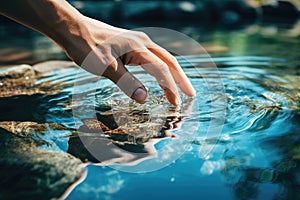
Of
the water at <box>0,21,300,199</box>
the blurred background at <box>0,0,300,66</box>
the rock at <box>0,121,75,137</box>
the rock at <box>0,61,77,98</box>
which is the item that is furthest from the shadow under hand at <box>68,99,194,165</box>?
the blurred background at <box>0,0,300,66</box>

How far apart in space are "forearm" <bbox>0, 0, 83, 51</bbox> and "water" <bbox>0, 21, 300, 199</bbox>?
51cm

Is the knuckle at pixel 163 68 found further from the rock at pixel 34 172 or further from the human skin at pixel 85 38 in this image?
the rock at pixel 34 172

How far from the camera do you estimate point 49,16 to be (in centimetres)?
153

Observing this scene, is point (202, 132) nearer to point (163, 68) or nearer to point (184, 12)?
point (163, 68)

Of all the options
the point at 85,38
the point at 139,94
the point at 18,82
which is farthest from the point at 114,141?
the point at 18,82

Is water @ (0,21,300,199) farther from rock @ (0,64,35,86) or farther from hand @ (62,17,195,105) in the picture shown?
hand @ (62,17,195,105)

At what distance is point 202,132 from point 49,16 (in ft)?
3.11

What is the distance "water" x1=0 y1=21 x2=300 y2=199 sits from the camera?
3.98 ft

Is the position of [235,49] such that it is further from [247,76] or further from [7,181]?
[7,181]

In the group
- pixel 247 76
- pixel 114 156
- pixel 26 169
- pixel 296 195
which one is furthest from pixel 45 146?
pixel 247 76

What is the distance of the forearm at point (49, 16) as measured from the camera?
1.52 metres

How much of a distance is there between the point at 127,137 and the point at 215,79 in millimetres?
1288

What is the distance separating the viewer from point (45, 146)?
1.51 meters

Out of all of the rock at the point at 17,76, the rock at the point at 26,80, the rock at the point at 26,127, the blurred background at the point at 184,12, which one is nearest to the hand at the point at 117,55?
the rock at the point at 26,127
